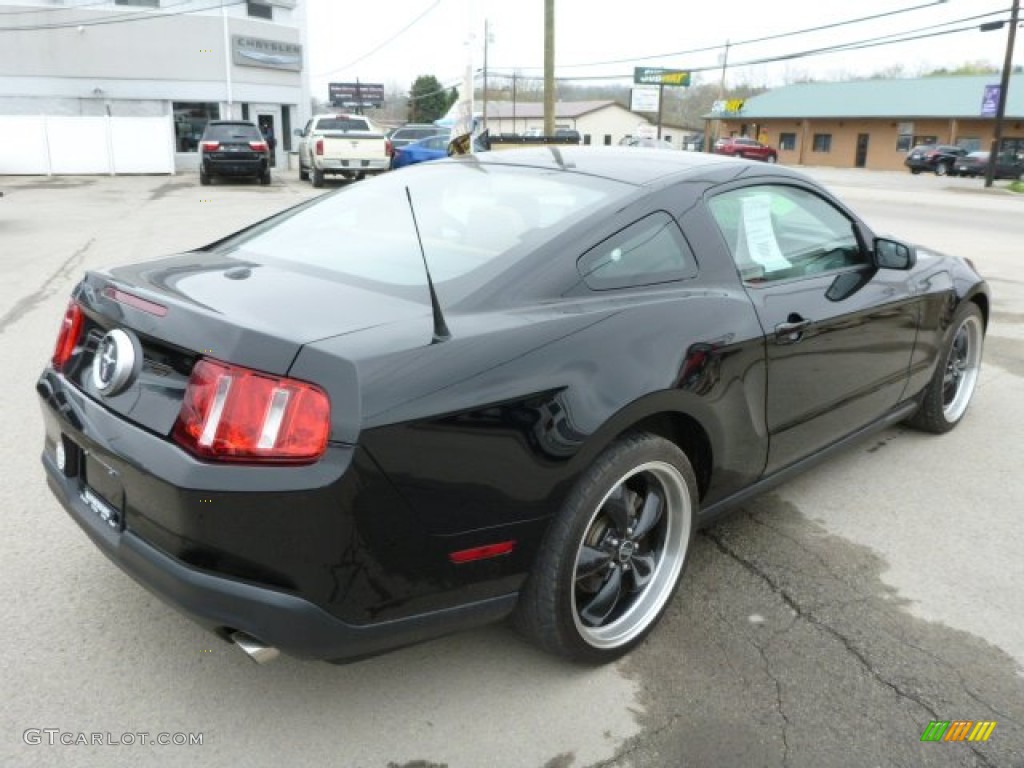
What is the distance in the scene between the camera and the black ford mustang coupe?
2020 mm

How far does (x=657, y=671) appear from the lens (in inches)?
104

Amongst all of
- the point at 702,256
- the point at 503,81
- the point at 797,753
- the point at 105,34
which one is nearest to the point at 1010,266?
the point at 702,256

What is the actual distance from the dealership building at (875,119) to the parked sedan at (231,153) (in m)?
40.1

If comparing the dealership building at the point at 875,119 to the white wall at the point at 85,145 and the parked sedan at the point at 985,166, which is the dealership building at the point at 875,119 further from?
the white wall at the point at 85,145

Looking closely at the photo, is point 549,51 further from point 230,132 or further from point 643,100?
point 643,100

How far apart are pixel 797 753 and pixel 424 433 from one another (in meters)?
1.33

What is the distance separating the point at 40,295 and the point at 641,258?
23.2ft

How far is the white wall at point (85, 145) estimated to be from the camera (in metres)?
27.1

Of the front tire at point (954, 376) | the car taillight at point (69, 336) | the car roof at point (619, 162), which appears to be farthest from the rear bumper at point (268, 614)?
the front tire at point (954, 376)

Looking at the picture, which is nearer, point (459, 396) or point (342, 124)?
point (459, 396)

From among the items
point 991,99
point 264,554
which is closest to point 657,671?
point 264,554

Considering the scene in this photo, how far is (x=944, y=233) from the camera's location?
15.1 metres

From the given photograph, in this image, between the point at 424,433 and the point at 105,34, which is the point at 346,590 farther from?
the point at 105,34

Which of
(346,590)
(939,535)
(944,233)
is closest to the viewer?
(346,590)
